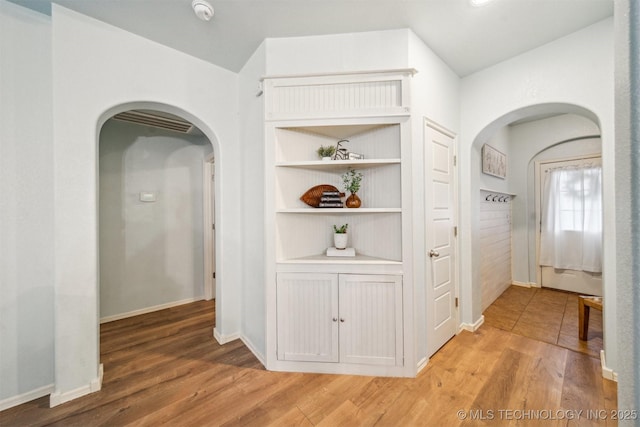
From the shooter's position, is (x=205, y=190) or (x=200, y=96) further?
(x=205, y=190)

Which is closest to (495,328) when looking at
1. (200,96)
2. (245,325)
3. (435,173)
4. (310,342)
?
(435,173)

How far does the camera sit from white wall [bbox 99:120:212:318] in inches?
115

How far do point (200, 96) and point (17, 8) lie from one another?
1196mm

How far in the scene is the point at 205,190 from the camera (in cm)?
349

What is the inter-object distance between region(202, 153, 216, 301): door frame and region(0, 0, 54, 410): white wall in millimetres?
1734

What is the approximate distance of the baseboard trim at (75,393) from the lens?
166 centimetres

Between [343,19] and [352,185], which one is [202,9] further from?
[352,185]

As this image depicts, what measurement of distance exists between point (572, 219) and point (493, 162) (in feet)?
4.97

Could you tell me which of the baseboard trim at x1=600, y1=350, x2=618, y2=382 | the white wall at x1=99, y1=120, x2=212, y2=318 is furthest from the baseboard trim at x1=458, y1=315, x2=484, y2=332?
the white wall at x1=99, y1=120, x2=212, y2=318

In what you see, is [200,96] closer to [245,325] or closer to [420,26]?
[420,26]

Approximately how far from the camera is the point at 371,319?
192cm

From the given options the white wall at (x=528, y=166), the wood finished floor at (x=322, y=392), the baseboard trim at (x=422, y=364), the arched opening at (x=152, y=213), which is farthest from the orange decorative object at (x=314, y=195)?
A: the white wall at (x=528, y=166)

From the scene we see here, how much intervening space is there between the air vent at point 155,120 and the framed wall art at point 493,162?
378 cm

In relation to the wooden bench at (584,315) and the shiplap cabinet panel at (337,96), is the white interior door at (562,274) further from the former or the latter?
the shiplap cabinet panel at (337,96)
